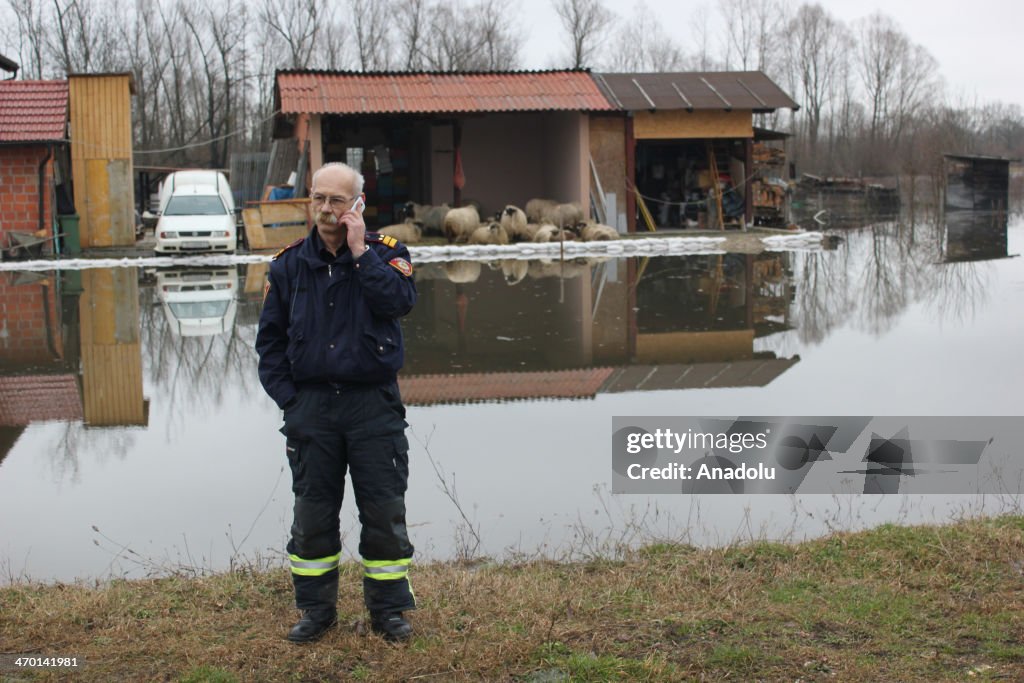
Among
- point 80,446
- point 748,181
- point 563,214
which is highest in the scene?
point 748,181

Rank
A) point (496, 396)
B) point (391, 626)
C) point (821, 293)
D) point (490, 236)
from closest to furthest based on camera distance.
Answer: point (391, 626)
point (496, 396)
point (821, 293)
point (490, 236)

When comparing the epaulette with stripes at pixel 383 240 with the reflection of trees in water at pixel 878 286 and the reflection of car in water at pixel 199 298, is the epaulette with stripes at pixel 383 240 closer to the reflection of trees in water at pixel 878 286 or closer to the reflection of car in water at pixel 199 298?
the reflection of trees in water at pixel 878 286

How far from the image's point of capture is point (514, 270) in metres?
22.9

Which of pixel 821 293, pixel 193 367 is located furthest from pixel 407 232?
pixel 193 367

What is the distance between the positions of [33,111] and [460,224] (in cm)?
1104

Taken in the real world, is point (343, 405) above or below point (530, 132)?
below

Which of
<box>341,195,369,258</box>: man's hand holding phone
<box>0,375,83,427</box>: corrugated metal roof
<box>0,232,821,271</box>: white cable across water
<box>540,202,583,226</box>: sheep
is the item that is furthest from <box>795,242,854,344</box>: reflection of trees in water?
<box>341,195,369,258</box>: man's hand holding phone

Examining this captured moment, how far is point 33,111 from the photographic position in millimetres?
28938

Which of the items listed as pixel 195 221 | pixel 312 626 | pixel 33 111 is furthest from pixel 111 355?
pixel 33 111

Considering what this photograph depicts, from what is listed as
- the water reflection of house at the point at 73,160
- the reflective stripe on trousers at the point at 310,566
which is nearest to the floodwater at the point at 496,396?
the reflective stripe on trousers at the point at 310,566

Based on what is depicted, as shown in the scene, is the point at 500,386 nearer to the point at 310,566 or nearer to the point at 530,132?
the point at 310,566

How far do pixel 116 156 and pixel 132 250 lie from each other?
2864mm

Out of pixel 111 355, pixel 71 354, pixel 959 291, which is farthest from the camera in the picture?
pixel 959 291

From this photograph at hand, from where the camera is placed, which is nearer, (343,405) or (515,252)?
(343,405)
